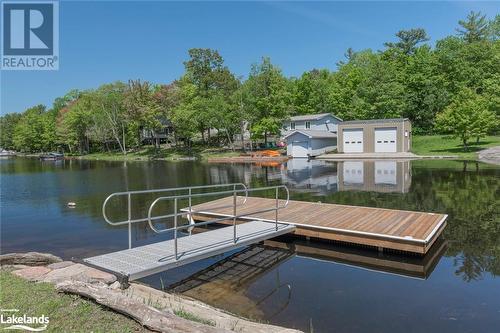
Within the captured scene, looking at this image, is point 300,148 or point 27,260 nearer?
point 27,260

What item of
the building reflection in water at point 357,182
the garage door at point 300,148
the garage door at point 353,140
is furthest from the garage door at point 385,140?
the building reflection in water at point 357,182

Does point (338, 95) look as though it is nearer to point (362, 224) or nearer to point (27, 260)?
point (362, 224)

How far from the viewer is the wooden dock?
8516 millimetres

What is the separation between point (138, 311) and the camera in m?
4.38

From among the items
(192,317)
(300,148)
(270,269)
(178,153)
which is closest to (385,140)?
(300,148)

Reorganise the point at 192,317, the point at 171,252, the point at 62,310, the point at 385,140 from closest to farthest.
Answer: the point at 62,310
the point at 192,317
the point at 171,252
the point at 385,140

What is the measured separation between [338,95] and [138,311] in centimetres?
5292

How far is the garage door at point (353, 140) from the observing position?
42.8 meters

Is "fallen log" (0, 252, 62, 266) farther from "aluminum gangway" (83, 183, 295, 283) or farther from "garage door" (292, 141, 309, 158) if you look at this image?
"garage door" (292, 141, 309, 158)

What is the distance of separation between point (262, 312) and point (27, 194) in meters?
19.7

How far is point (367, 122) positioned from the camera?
4241 cm

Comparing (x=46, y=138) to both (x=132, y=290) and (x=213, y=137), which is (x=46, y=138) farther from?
(x=132, y=290)

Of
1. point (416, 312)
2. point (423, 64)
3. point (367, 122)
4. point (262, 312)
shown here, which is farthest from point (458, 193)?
point (423, 64)

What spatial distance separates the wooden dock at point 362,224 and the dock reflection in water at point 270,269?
0.93 ft
